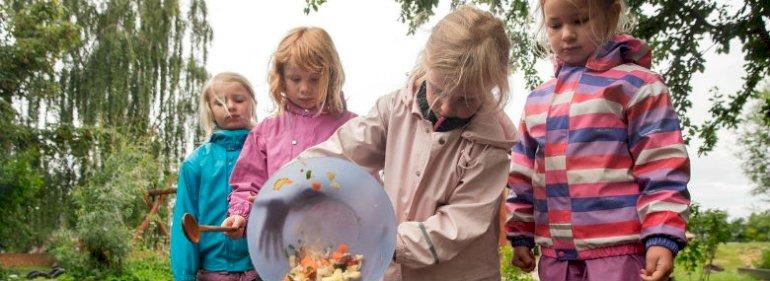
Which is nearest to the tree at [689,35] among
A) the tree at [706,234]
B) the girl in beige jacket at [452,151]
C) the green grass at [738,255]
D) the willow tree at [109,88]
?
the tree at [706,234]

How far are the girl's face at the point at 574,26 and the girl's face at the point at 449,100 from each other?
0.83ft

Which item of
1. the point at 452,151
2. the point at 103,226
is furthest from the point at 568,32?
the point at 103,226

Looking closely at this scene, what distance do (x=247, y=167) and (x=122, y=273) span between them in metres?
8.72

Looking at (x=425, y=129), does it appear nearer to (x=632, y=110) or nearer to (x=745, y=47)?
(x=632, y=110)

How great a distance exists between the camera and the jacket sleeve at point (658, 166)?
6.01 ft

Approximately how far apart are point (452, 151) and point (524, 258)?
14.0 inches

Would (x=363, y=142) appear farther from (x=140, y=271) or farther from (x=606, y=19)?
(x=140, y=271)

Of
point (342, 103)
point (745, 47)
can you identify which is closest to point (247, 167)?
point (342, 103)

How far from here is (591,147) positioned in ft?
6.50

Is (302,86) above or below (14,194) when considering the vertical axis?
above

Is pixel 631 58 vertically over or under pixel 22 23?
under

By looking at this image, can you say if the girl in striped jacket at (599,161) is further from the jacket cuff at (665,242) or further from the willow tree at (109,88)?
the willow tree at (109,88)

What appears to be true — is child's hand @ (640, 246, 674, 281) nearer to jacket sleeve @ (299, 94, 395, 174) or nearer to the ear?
the ear

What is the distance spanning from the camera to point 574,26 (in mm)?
2074
